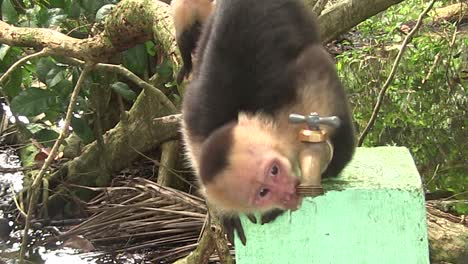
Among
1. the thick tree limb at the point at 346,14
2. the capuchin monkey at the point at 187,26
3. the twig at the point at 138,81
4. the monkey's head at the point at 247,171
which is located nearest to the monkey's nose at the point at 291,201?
the monkey's head at the point at 247,171

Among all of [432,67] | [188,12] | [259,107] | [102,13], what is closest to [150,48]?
[102,13]

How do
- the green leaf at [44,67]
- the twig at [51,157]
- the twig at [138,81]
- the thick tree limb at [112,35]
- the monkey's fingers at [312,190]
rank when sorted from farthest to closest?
the green leaf at [44,67] < the twig at [138,81] < the twig at [51,157] < the thick tree limb at [112,35] < the monkey's fingers at [312,190]

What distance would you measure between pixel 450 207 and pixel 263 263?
1.47 m

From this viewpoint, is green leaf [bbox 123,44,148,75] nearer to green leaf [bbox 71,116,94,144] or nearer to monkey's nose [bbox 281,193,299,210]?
green leaf [bbox 71,116,94,144]

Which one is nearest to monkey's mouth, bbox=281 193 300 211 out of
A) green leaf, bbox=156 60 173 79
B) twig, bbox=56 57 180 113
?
twig, bbox=56 57 180 113

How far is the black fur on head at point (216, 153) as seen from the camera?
1215 millimetres

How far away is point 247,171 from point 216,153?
7cm

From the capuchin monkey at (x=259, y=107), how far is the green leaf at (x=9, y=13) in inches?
46.3

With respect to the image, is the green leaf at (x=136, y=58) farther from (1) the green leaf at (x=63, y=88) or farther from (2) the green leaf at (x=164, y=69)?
(1) the green leaf at (x=63, y=88)

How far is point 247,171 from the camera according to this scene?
1.22 meters

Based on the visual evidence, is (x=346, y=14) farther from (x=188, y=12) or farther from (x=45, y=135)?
(x=45, y=135)

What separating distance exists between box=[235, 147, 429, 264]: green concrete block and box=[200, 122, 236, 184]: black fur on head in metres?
0.15

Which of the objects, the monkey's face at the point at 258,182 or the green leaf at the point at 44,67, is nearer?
the monkey's face at the point at 258,182

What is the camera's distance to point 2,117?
346 cm
